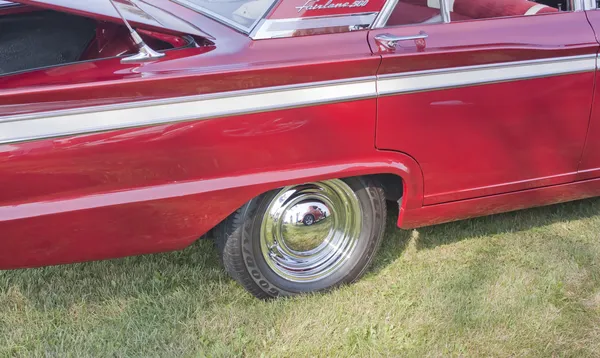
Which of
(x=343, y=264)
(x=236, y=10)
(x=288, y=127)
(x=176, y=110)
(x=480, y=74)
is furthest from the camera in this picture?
(x=343, y=264)

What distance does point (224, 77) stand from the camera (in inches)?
82.7

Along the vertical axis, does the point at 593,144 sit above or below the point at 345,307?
above

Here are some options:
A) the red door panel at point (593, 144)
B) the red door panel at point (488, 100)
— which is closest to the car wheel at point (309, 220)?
the red door panel at point (488, 100)

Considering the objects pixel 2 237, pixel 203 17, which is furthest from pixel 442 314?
pixel 2 237

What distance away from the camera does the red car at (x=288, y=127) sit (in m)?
2.03

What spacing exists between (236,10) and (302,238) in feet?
3.48

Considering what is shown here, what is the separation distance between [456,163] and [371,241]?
0.53m

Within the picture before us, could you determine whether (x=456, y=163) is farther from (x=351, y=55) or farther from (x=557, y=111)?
(x=351, y=55)

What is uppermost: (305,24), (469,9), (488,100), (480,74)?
(305,24)

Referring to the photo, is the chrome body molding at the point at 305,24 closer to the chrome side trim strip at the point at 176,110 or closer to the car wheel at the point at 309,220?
the chrome side trim strip at the point at 176,110

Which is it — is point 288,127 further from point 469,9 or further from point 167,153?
point 469,9

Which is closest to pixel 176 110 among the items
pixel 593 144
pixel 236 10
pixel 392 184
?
pixel 236 10

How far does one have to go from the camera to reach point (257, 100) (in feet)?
7.11

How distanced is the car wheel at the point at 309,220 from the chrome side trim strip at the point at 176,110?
0.62 m
